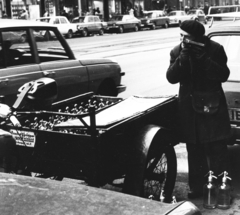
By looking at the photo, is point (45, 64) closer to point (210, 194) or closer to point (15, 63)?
point (15, 63)

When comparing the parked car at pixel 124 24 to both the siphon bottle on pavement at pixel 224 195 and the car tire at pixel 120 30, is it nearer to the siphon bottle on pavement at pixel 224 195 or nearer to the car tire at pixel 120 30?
the car tire at pixel 120 30

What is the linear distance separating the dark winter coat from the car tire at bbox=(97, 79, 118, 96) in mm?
3133

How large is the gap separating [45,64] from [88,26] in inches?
1208

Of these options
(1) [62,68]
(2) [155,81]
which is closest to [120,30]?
(2) [155,81]

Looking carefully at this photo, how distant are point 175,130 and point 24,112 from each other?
1544 mm

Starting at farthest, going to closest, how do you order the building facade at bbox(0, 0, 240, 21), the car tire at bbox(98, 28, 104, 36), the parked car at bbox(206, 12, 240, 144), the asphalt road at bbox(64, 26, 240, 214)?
1. the building facade at bbox(0, 0, 240, 21)
2. the car tire at bbox(98, 28, 104, 36)
3. the parked car at bbox(206, 12, 240, 144)
4. the asphalt road at bbox(64, 26, 240, 214)

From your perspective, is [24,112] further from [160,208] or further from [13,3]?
[13,3]

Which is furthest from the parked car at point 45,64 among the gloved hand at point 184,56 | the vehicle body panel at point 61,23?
the vehicle body panel at point 61,23

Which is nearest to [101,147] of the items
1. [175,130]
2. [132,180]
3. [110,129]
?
[110,129]

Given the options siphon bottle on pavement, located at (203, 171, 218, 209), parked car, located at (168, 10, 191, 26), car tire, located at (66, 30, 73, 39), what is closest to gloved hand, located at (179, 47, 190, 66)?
siphon bottle on pavement, located at (203, 171, 218, 209)

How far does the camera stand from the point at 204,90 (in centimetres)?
498

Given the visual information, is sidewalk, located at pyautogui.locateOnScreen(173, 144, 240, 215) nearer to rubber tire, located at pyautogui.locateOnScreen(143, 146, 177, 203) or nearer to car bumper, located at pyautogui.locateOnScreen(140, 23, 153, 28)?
rubber tire, located at pyautogui.locateOnScreen(143, 146, 177, 203)

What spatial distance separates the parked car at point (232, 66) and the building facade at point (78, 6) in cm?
3260

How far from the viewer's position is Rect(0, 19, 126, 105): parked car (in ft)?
21.2
